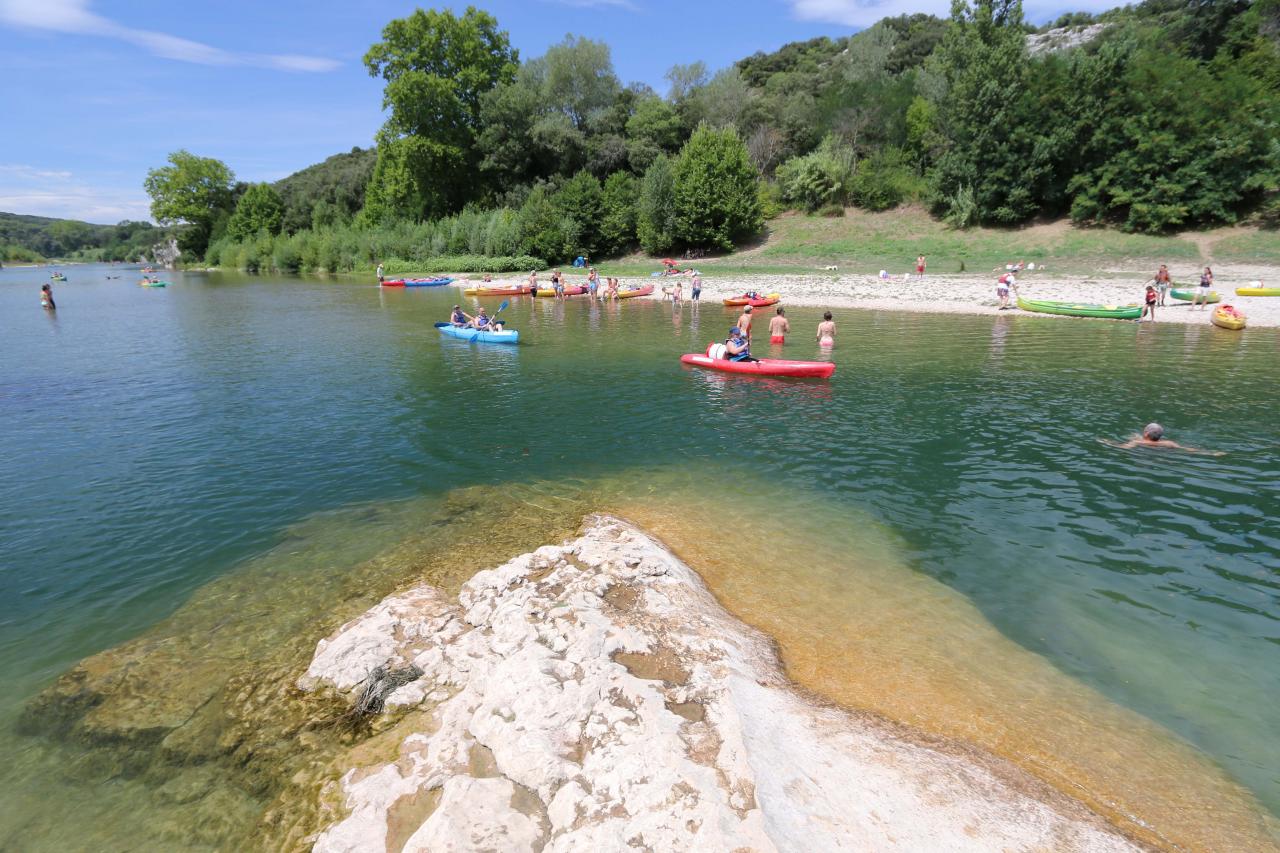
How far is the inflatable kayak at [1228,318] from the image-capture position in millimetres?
22938

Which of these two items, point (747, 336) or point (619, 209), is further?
point (619, 209)

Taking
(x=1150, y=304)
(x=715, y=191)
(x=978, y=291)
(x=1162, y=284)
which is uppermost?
(x=715, y=191)

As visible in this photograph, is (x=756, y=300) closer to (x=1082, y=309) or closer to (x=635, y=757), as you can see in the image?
(x=1082, y=309)

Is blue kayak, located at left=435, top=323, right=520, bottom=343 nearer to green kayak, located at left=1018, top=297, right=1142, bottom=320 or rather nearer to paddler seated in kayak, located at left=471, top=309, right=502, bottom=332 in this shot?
paddler seated in kayak, located at left=471, top=309, right=502, bottom=332

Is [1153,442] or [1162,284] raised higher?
[1162,284]

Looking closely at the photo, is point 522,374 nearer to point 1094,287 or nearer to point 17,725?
point 17,725

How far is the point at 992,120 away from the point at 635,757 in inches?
2031

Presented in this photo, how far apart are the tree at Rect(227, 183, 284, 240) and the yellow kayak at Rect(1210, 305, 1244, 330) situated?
3937 inches

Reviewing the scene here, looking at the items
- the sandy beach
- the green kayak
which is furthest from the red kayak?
the sandy beach

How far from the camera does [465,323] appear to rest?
87.8 ft

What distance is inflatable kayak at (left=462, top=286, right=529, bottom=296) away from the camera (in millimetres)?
42938

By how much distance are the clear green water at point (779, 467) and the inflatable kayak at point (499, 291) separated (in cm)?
1913

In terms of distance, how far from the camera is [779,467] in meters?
12.0

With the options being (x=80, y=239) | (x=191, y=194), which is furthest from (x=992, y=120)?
(x=80, y=239)
